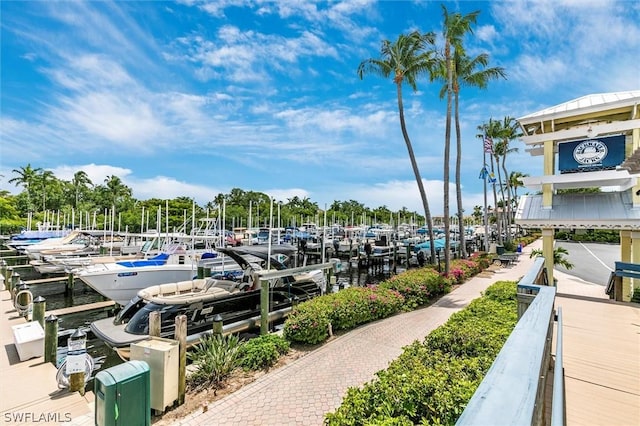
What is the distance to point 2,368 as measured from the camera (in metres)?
6.78

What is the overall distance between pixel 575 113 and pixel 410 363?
9580mm

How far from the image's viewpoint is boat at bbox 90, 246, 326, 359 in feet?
25.2

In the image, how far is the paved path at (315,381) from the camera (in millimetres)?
4949

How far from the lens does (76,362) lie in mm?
5805

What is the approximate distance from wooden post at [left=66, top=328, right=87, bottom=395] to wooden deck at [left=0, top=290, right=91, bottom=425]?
Answer: 0.14m

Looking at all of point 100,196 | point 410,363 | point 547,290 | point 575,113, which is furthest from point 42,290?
point 100,196

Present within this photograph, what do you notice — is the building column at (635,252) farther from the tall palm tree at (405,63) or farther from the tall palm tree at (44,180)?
the tall palm tree at (44,180)

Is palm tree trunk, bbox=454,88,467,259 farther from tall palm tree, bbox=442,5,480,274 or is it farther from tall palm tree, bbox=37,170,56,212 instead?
tall palm tree, bbox=37,170,56,212

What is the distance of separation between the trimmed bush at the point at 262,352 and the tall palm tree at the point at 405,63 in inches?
434

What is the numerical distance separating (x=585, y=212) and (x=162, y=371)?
1093 centimetres

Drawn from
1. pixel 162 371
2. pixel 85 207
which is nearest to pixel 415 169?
pixel 162 371

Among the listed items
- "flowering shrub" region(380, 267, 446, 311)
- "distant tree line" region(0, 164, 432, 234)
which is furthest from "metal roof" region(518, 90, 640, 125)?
"distant tree line" region(0, 164, 432, 234)

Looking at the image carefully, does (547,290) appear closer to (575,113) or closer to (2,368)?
(575,113)

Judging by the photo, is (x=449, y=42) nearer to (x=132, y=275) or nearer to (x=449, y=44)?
(x=449, y=44)
